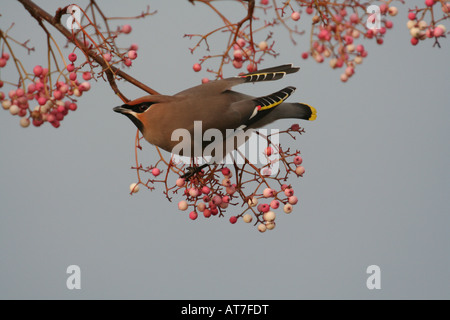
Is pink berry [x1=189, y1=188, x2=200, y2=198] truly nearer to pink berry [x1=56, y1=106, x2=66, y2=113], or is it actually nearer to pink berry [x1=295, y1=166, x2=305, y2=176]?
pink berry [x1=295, y1=166, x2=305, y2=176]

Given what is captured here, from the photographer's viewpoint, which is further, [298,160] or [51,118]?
[51,118]

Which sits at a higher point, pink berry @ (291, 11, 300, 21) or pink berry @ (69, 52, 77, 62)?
pink berry @ (291, 11, 300, 21)

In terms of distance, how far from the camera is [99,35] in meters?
2.66

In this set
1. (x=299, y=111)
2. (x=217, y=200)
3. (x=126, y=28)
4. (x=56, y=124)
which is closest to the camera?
(x=217, y=200)

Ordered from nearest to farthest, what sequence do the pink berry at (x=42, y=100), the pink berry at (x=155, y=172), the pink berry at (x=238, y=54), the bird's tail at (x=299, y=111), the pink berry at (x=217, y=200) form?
the pink berry at (x=217, y=200), the pink berry at (x=155, y=172), the pink berry at (x=42, y=100), the pink berry at (x=238, y=54), the bird's tail at (x=299, y=111)

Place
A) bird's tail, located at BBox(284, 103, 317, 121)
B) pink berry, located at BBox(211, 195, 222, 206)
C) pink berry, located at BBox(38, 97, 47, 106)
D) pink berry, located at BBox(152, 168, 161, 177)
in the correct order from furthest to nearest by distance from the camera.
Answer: bird's tail, located at BBox(284, 103, 317, 121) < pink berry, located at BBox(38, 97, 47, 106) < pink berry, located at BBox(152, 168, 161, 177) < pink berry, located at BBox(211, 195, 222, 206)

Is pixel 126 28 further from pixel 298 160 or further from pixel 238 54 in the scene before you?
pixel 298 160

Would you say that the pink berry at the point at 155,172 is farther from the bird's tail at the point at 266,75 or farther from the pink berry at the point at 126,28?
the pink berry at the point at 126,28

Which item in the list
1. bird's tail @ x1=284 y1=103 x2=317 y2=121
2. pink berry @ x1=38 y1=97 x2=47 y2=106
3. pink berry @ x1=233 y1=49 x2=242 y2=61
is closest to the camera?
pink berry @ x1=38 y1=97 x2=47 y2=106

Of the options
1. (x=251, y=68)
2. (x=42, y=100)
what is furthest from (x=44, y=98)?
(x=251, y=68)

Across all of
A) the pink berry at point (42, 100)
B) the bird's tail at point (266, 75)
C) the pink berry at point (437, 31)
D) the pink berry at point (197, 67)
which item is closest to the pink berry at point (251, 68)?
the bird's tail at point (266, 75)

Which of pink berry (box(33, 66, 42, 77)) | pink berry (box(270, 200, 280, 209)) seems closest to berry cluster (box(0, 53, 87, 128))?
pink berry (box(33, 66, 42, 77))

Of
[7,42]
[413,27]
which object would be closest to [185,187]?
[7,42]

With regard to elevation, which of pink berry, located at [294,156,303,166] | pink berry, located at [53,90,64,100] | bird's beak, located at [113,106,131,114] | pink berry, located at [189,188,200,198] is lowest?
pink berry, located at [189,188,200,198]
